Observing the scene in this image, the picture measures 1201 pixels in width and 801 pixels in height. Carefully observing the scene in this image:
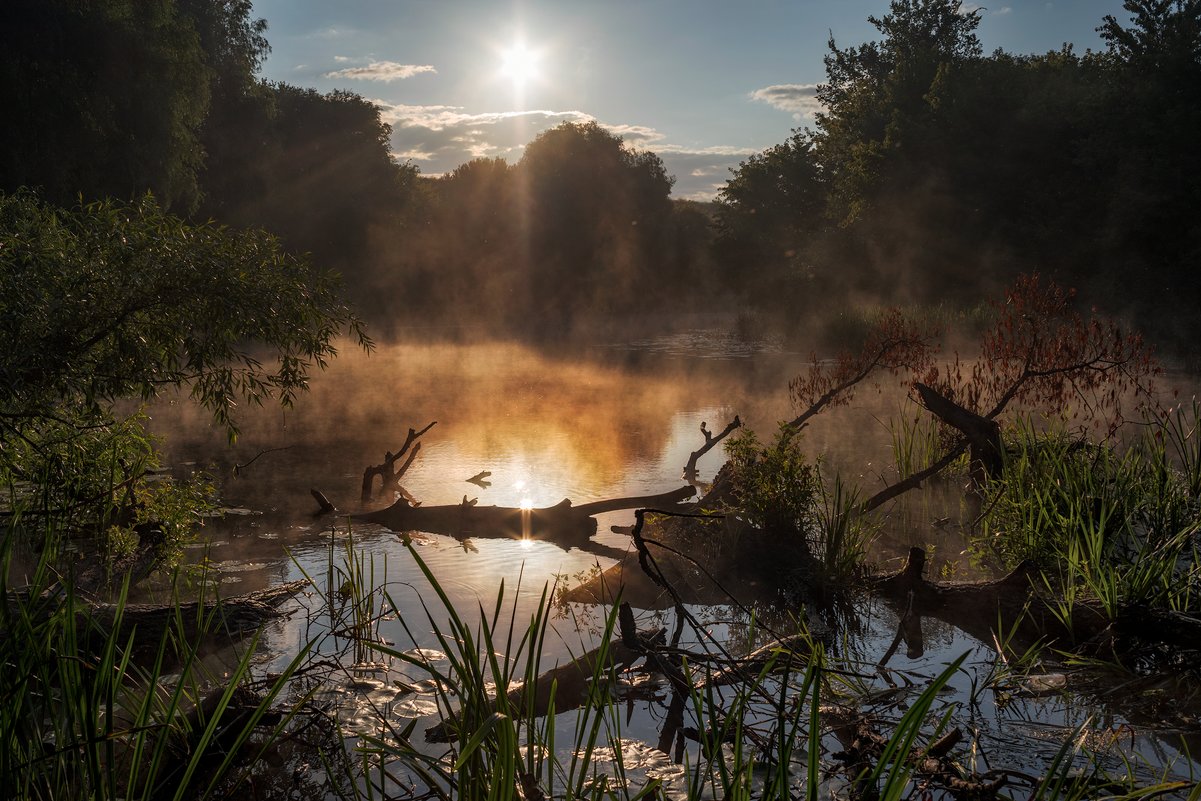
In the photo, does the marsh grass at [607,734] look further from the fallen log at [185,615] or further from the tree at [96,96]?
the tree at [96,96]

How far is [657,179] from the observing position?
60.4 meters

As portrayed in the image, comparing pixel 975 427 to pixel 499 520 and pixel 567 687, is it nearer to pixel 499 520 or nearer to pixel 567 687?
pixel 499 520

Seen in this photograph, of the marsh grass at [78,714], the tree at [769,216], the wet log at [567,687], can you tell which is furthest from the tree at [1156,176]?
the marsh grass at [78,714]

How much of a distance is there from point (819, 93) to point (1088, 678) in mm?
59297

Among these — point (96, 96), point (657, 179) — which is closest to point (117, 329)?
point (96, 96)

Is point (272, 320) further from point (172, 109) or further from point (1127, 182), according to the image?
point (1127, 182)

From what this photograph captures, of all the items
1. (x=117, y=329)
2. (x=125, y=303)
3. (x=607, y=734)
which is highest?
(x=125, y=303)

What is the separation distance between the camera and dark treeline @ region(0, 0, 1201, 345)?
80.9 ft

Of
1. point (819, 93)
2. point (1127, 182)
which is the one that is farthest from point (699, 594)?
point (819, 93)

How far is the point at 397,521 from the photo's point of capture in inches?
403

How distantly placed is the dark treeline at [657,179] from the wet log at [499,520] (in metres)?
14.4

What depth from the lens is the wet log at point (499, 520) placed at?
1010 centimetres

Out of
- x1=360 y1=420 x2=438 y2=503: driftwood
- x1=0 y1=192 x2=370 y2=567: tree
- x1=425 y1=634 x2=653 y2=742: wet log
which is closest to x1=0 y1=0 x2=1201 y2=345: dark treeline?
x1=360 y1=420 x2=438 y2=503: driftwood

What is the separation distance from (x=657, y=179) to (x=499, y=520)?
52.6 metres
